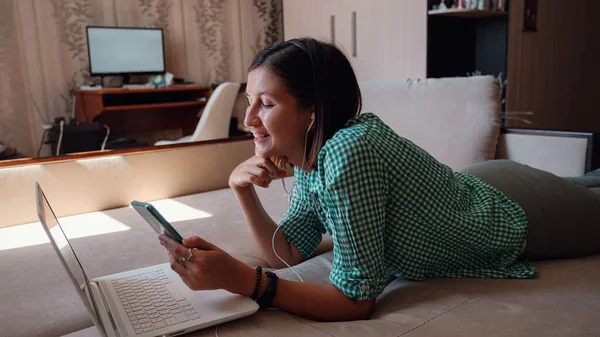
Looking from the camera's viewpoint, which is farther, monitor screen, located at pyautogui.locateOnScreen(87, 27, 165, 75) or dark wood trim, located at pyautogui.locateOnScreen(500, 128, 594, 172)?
monitor screen, located at pyautogui.locateOnScreen(87, 27, 165, 75)

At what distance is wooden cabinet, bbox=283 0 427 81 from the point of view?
349 centimetres

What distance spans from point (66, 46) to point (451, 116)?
3476 mm

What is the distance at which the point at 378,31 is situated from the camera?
12.2 ft

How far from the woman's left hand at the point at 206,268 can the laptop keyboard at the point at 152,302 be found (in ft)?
0.19

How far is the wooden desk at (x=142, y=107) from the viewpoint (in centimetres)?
406

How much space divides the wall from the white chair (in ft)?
6.46

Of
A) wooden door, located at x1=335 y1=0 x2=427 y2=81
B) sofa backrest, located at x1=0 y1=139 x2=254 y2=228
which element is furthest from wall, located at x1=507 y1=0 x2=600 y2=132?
sofa backrest, located at x1=0 y1=139 x2=254 y2=228

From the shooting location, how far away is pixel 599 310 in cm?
95

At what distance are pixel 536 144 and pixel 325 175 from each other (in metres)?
1.39

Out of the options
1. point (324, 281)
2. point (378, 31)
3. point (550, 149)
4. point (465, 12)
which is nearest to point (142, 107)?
point (378, 31)

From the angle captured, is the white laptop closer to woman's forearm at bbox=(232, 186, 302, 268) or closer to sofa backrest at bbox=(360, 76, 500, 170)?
woman's forearm at bbox=(232, 186, 302, 268)

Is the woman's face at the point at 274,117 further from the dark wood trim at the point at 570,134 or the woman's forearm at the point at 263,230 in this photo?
the dark wood trim at the point at 570,134

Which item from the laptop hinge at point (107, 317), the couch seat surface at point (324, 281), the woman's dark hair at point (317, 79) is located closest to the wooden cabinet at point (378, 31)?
the couch seat surface at point (324, 281)

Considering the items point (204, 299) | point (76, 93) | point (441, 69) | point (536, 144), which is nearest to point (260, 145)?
point (204, 299)
